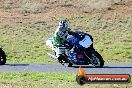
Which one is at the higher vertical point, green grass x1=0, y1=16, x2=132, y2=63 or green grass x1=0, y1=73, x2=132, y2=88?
green grass x1=0, y1=73, x2=132, y2=88

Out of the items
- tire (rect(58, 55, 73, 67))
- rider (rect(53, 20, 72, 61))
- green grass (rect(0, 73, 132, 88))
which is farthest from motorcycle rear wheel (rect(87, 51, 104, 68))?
green grass (rect(0, 73, 132, 88))

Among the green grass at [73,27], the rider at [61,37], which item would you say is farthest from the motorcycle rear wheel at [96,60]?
the green grass at [73,27]

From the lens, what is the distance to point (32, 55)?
1046 inches

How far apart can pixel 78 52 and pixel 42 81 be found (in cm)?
540

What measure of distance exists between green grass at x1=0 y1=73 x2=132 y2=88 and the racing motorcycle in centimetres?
277

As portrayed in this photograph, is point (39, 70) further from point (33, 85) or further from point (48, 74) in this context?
point (33, 85)

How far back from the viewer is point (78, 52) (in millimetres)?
21172

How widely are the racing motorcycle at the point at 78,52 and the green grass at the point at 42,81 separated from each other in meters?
2.77

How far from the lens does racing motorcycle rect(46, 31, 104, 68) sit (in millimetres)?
20922

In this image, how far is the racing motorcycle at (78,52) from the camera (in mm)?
20922

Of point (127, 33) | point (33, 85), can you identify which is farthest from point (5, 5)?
point (33, 85)

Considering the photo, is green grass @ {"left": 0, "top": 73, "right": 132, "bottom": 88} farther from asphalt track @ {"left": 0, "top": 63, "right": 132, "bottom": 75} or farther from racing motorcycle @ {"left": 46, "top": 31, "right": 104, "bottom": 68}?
racing motorcycle @ {"left": 46, "top": 31, "right": 104, "bottom": 68}

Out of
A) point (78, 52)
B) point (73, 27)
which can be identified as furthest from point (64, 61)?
point (73, 27)

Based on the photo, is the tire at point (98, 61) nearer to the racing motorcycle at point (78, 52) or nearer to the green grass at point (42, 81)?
the racing motorcycle at point (78, 52)
